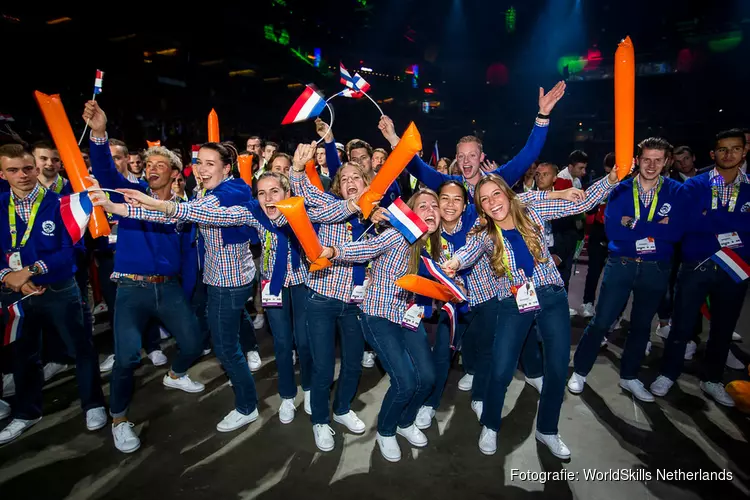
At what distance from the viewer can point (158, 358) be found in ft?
14.9

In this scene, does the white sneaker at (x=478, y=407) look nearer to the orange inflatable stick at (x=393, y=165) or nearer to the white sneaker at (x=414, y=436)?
the white sneaker at (x=414, y=436)

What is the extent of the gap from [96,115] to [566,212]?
3.26 meters

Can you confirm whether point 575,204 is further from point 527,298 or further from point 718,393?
point 718,393

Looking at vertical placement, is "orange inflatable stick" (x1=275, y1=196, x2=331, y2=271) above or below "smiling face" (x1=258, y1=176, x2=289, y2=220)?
below

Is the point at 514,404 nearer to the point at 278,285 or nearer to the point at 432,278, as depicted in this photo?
the point at 432,278

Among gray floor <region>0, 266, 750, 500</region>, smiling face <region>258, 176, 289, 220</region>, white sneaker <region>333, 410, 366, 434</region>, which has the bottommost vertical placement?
gray floor <region>0, 266, 750, 500</region>

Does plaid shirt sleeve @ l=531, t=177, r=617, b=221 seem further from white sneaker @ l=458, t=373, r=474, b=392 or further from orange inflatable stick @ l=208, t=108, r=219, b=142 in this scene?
orange inflatable stick @ l=208, t=108, r=219, b=142

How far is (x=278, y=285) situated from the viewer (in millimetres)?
3197

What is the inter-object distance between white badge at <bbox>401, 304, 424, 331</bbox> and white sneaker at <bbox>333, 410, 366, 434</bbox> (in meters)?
1.11

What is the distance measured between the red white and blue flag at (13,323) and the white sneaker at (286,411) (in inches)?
79.1

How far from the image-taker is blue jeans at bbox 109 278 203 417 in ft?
10.1

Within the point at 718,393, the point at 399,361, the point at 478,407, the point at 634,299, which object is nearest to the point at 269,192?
the point at 399,361

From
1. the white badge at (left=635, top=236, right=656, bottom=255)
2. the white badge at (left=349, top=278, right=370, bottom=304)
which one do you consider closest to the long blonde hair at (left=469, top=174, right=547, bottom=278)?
the white badge at (left=349, top=278, right=370, bottom=304)

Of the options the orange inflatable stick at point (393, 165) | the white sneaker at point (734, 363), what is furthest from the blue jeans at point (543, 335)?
the white sneaker at point (734, 363)
